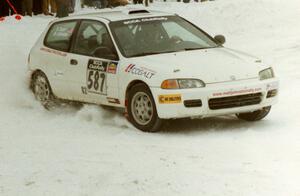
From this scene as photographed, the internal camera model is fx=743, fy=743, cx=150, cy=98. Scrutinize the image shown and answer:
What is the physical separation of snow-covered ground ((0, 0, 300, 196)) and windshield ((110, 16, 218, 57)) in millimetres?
993

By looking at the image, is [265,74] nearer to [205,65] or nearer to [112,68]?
[205,65]

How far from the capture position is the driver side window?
32.2 ft

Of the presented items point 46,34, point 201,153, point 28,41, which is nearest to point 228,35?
point 28,41

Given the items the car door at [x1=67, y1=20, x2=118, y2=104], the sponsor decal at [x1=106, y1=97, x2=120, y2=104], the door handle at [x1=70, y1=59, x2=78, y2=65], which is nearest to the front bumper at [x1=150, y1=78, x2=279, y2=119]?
the sponsor decal at [x1=106, y1=97, x2=120, y2=104]

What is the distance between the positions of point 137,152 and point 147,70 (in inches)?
58.8

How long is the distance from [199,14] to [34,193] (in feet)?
56.3

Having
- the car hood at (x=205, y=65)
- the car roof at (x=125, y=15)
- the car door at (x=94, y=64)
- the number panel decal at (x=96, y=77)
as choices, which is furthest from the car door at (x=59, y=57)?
the car hood at (x=205, y=65)

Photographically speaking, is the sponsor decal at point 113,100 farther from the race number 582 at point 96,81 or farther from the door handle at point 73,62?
the door handle at point 73,62

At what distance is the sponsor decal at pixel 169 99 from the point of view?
28.9 feet

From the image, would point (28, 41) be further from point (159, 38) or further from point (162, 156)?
point (162, 156)

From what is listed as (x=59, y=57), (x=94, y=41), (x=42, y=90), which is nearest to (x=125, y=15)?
(x=94, y=41)

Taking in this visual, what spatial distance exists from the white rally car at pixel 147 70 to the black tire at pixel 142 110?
12 mm

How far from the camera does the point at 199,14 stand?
23.0m

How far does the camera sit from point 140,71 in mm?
9234
